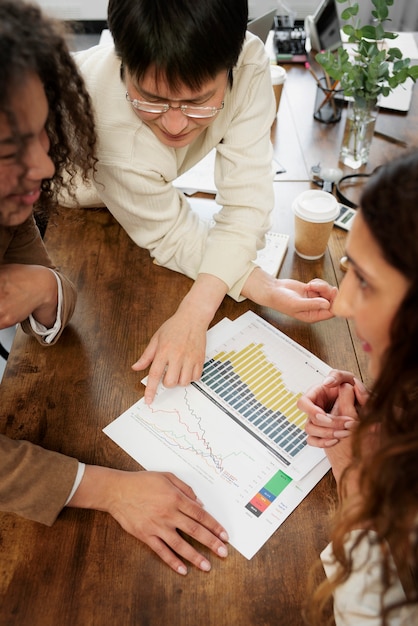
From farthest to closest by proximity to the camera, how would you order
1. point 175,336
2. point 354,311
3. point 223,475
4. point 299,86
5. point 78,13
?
point 78,13 → point 299,86 → point 175,336 → point 223,475 → point 354,311

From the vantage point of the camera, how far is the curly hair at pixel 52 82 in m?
0.63

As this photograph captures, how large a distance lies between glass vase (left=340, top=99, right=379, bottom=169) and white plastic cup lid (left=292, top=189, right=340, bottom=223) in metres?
0.35

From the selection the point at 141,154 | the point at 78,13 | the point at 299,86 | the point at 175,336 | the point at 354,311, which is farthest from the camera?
the point at 78,13

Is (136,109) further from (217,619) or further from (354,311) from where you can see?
(217,619)

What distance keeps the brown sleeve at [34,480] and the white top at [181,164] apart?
1.60 feet

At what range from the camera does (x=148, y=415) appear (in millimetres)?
876

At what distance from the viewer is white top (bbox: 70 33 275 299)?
3.39 ft

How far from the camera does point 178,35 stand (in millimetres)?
781

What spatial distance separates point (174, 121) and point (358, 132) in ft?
2.08

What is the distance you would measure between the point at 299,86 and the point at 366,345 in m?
1.27

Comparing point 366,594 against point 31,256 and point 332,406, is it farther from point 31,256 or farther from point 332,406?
point 31,256

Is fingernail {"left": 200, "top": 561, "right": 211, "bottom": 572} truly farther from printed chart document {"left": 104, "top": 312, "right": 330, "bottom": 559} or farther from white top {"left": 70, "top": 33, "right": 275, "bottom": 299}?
white top {"left": 70, "top": 33, "right": 275, "bottom": 299}

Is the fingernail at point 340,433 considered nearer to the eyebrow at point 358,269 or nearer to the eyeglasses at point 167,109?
the eyebrow at point 358,269

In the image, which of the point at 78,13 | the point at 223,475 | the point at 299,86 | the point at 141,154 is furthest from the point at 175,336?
the point at 78,13
